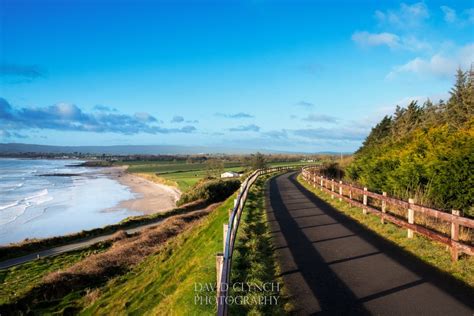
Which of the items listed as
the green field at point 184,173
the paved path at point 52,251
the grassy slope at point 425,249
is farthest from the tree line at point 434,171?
the green field at point 184,173

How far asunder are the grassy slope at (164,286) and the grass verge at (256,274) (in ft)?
1.88

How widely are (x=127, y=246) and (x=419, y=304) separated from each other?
17.6 metres

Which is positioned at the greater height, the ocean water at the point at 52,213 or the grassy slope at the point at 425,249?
the grassy slope at the point at 425,249

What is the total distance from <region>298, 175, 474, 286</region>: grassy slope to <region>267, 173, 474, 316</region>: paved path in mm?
275

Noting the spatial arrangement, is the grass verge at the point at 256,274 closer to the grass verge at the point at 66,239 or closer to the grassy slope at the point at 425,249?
the grassy slope at the point at 425,249

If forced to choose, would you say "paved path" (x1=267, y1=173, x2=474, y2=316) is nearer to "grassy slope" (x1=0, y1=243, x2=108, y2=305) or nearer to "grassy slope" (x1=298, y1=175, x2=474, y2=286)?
"grassy slope" (x1=298, y1=175, x2=474, y2=286)

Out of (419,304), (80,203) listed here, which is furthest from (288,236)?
(80,203)

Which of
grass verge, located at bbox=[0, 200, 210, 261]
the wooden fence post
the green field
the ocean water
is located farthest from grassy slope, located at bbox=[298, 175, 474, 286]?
the green field

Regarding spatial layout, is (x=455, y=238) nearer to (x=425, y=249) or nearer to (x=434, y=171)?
(x=425, y=249)

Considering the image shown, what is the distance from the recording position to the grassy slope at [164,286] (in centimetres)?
691

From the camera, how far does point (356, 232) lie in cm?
1082

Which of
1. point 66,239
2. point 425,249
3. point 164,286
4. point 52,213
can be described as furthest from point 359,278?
point 52,213

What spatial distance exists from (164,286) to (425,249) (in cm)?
720

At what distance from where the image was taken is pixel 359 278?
6766mm
